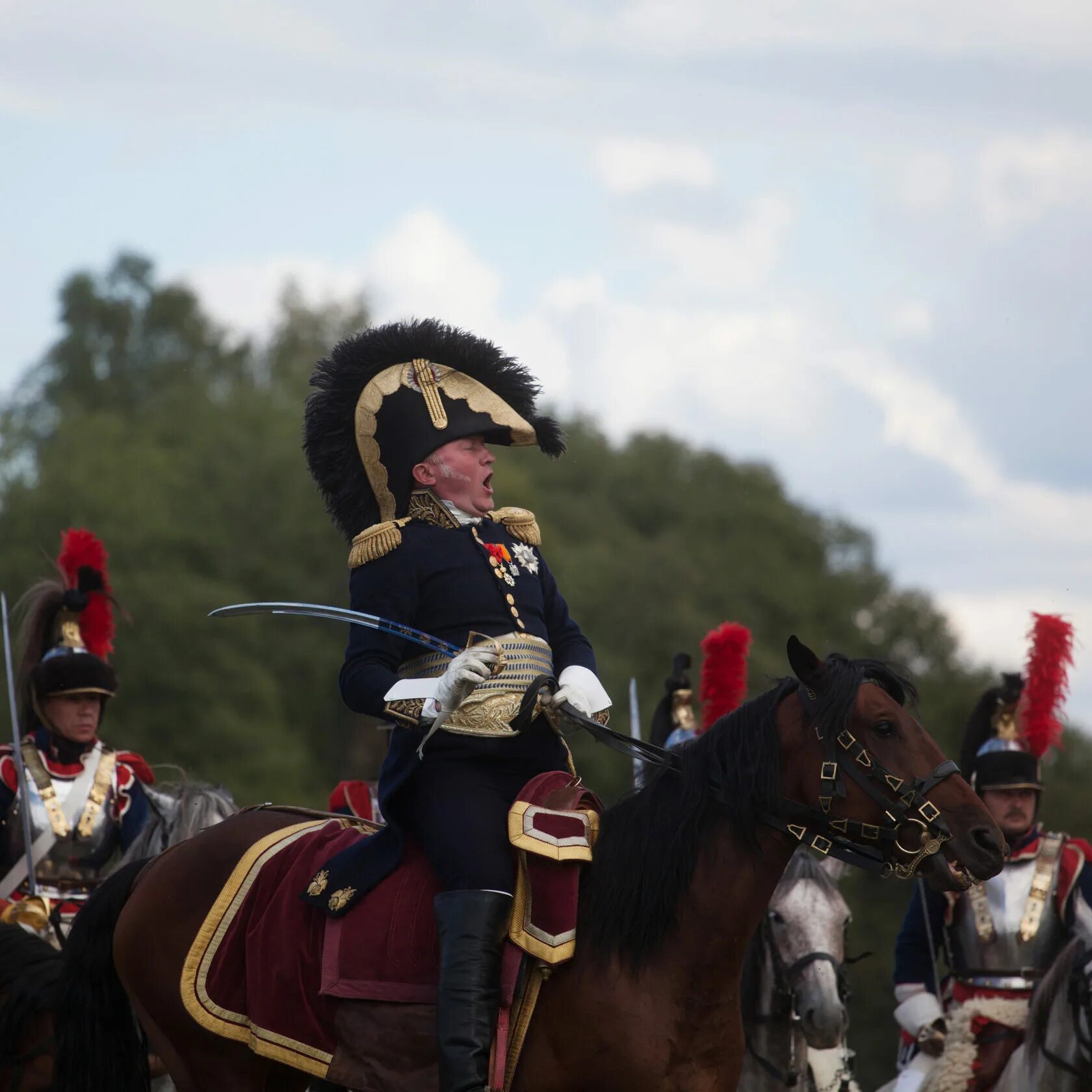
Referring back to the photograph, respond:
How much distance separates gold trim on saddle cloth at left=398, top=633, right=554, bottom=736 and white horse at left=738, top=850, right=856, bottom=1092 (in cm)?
314

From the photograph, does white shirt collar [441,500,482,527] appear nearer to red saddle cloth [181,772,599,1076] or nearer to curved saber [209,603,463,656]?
curved saber [209,603,463,656]

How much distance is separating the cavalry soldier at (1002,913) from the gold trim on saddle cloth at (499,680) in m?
3.61

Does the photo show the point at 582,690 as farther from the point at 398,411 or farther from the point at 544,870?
the point at 398,411

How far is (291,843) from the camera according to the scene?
25.2 ft

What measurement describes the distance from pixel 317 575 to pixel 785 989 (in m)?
29.2

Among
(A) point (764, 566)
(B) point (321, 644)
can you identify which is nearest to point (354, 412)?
(B) point (321, 644)

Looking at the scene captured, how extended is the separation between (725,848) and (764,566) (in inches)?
1380

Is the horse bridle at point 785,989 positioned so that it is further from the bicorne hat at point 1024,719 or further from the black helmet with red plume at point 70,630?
the black helmet with red plume at point 70,630

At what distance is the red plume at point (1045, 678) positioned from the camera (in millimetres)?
10719

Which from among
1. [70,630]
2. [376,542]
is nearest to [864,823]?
[376,542]

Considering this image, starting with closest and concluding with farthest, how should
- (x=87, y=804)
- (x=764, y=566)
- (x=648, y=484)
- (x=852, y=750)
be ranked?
(x=852, y=750)
(x=87, y=804)
(x=764, y=566)
(x=648, y=484)

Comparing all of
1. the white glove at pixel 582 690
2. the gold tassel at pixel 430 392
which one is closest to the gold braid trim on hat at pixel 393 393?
the gold tassel at pixel 430 392

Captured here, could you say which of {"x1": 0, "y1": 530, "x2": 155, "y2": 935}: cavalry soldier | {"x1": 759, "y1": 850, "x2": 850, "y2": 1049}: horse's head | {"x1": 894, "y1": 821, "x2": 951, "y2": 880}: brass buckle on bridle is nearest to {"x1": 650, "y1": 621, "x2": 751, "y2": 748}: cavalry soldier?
{"x1": 759, "y1": 850, "x2": 850, "y2": 1049}: horse's head

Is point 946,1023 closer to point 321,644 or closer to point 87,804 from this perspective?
point 87,804
